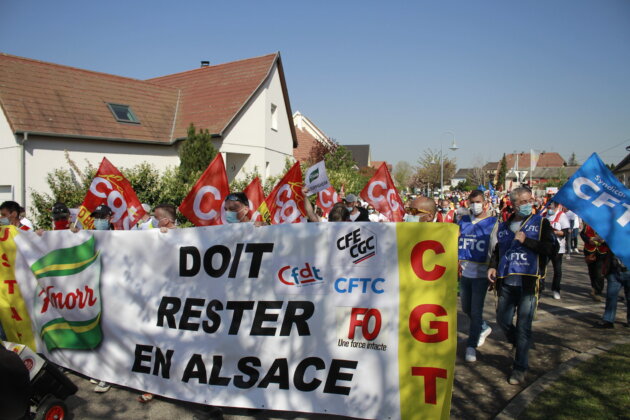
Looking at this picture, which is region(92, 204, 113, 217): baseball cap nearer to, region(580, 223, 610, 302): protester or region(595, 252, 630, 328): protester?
region(595, 252, 630, 328): protester

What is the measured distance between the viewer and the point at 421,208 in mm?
5434

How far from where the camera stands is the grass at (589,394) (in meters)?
3.86

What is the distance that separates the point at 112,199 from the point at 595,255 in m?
7.74

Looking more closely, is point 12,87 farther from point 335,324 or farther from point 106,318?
point 335,324

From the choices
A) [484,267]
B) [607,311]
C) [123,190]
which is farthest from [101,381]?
[607,311]

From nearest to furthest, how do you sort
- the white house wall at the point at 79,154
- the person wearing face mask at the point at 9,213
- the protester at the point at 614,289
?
the protester at the point at 614,289
the person wearing face mask at the point at 9,213
the white house wall at the point at 79,154

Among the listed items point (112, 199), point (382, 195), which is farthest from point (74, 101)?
point (382, 195)

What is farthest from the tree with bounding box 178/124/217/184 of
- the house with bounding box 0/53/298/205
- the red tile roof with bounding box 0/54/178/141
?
the red tile roof with bounding box 0/54/178/141

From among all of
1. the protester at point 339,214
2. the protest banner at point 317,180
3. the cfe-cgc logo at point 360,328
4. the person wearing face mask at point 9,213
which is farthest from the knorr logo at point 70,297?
the protest banner at point 317,180

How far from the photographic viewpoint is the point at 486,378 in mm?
4816

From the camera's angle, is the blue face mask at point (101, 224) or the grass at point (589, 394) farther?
the blue face mask at point (101, 224)

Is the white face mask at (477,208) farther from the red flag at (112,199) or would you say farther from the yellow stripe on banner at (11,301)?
the yellow stripe on banner at (11,301)

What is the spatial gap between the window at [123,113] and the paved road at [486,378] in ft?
49.6

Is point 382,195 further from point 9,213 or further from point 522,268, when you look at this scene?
point 9,213
